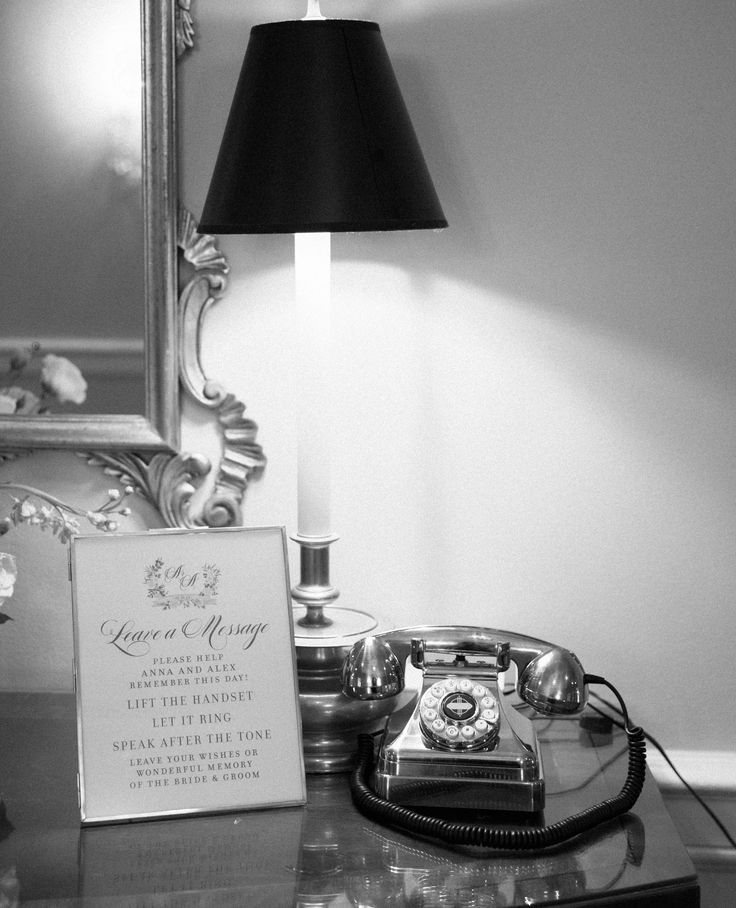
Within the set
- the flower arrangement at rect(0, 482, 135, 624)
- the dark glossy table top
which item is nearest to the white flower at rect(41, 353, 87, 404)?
the flower arrangement at rect(0, 482, 135, 624)

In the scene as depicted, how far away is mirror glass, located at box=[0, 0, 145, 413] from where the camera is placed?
4.40ft

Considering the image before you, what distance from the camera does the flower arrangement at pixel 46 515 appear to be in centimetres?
121

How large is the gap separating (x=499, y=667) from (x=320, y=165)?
23.0 inches

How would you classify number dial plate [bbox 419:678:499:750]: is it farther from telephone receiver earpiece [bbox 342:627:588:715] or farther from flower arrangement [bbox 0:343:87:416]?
flower arrangement [bbox 0:343:87:416]

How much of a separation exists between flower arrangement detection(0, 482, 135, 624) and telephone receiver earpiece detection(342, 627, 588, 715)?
35cm

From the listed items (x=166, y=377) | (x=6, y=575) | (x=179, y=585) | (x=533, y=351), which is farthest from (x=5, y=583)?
(x=533, y=351)

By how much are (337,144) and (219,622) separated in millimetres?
512

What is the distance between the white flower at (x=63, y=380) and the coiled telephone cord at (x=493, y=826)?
615 mm

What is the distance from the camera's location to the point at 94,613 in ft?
3.62

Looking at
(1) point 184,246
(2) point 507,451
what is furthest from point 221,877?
(1) point 184,246

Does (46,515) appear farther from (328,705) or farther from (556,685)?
(556,685)

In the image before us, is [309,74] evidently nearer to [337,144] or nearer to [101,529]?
[337,144]

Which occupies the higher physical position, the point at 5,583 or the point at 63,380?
the point at 63,380

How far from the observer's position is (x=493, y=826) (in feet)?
3.44
